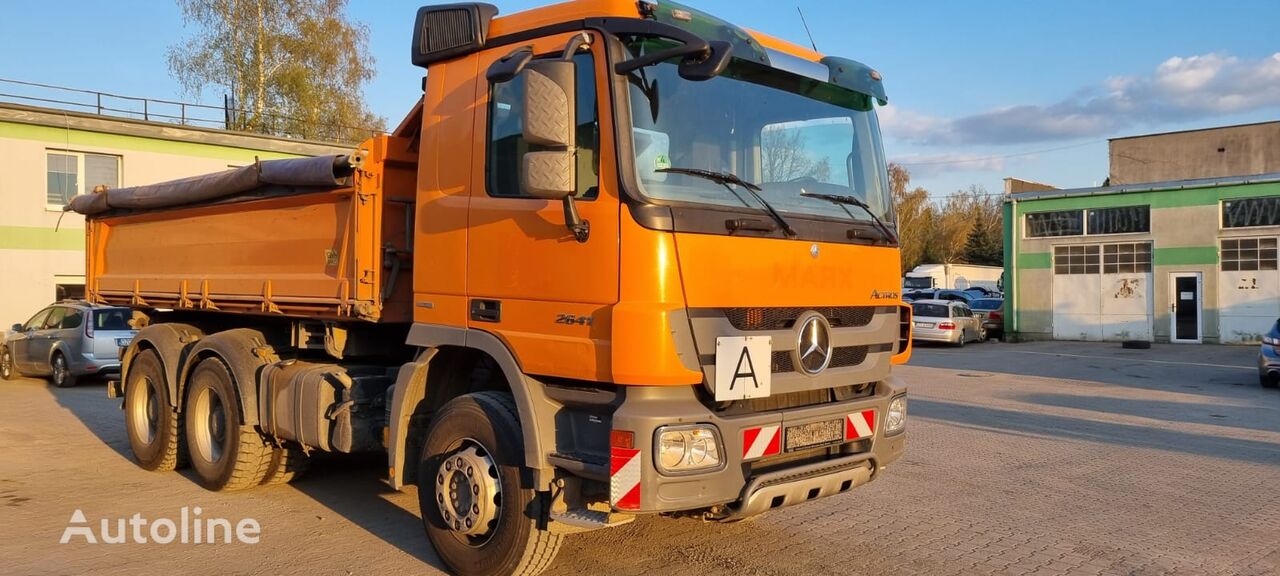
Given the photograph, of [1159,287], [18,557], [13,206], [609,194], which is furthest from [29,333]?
[1159,287]

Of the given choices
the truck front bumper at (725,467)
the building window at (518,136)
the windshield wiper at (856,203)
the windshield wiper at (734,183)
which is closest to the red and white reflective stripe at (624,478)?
the truck front bumper at (725,467)

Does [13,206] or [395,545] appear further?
[13,206]

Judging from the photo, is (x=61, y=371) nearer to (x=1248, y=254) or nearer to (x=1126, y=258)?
(x=1126, y=258)

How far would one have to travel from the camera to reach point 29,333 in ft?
52.8

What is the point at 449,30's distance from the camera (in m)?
5.56

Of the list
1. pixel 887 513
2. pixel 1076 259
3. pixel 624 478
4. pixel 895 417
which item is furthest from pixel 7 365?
pixel 1076 259

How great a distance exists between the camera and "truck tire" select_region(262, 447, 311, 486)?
24.6 feet

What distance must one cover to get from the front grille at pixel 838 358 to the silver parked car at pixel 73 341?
Answer: 12.9 m

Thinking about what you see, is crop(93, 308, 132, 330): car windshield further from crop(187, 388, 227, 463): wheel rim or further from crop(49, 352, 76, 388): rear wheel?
crop(187, 388, 227, 463): wheel rim

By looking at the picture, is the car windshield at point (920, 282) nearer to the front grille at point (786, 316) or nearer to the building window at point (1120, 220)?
the building window at point (1120, 220)

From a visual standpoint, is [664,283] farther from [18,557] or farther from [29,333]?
[29,333]

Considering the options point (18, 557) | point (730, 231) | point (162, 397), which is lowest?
point (18, 557)

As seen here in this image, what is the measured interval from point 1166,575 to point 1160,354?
2078 centimetres

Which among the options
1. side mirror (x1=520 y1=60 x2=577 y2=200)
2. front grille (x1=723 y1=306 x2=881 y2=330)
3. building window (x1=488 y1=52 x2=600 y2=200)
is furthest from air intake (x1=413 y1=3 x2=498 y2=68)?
front grille (x1=723 y1=306 x2=881 y2=330)
